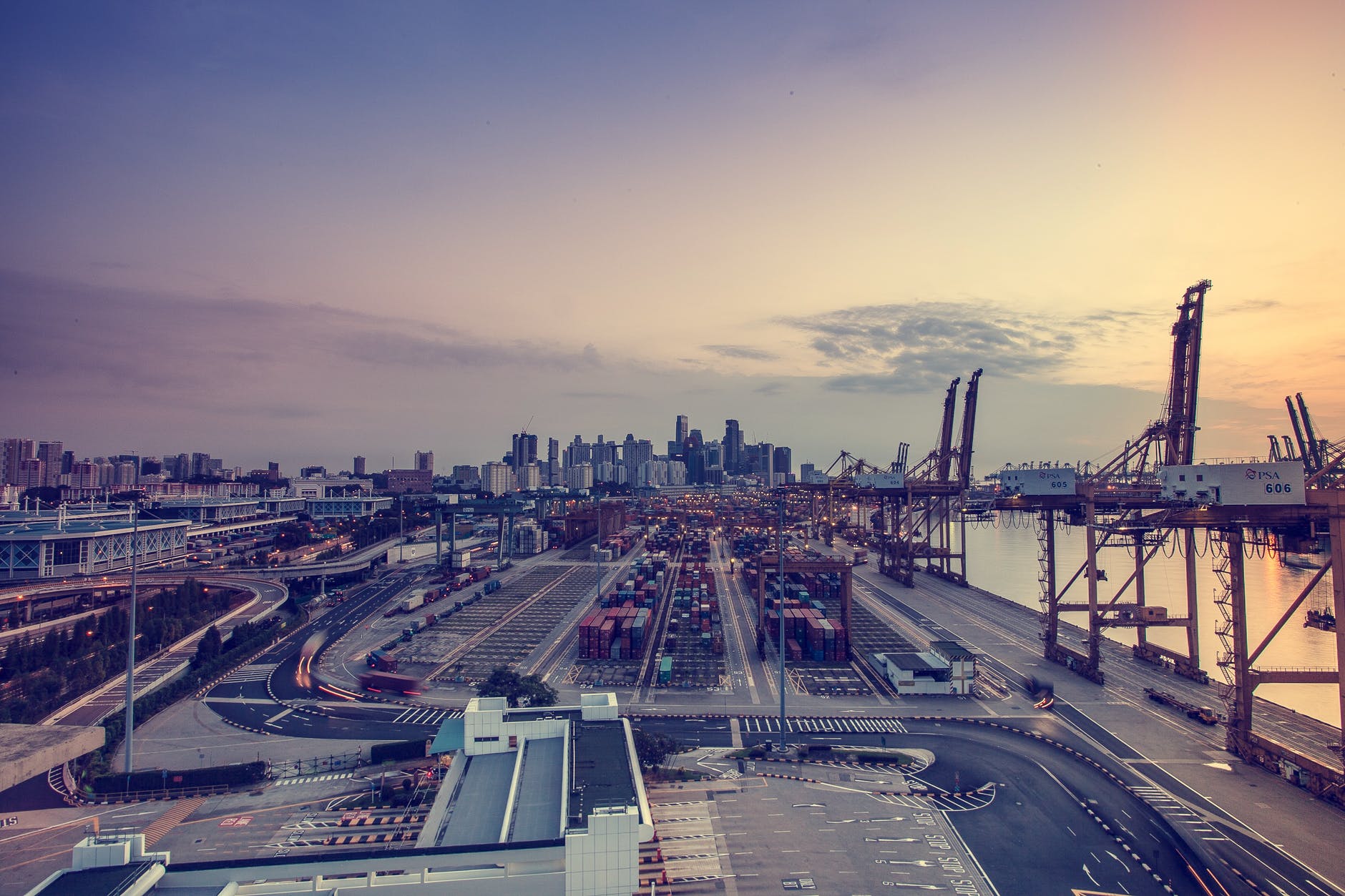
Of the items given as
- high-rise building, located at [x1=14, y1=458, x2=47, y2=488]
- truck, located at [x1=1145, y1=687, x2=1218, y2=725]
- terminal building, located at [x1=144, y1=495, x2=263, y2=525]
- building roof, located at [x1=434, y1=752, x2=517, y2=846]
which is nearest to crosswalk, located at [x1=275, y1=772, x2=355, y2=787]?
building roof, located at [x1=434, y1=752, x2=517, y2=846]

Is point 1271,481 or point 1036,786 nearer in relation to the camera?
point 1036,786

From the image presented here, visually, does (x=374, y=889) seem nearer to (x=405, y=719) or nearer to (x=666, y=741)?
(x=666, y=741)

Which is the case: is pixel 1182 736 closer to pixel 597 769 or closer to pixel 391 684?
pixel 597 769

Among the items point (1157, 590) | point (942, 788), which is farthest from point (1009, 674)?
point (1157, 590)

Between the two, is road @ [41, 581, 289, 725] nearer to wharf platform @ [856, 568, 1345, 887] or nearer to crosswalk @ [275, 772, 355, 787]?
crosswalk @ [275, 772, 355, 787]

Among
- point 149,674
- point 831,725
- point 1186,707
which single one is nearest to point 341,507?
point 149,674

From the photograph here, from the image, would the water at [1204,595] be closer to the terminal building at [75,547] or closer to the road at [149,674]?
the road at [149,674]
